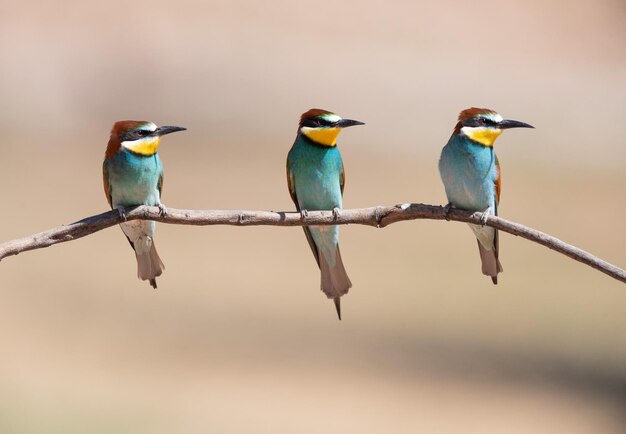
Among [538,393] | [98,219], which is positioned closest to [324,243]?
[98,219]

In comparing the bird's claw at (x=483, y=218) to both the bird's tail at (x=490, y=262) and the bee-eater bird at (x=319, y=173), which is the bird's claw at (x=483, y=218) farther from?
the bee-eater bird at (x=319, y=173)

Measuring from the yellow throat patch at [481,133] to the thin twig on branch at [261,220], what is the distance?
36 centimetres

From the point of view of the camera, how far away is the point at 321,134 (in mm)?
2512

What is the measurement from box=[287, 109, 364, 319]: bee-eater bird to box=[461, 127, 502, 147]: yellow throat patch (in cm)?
29

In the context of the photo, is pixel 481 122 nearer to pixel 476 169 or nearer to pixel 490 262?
pixel 476 169

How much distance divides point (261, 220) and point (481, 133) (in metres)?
0.65

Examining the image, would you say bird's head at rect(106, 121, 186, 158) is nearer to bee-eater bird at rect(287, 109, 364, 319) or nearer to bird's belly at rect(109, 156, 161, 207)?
bird's belly at rect(109, 156, 161, 207)

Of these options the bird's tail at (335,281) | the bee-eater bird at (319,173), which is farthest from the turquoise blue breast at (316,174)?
the bird's tail at (335,281)

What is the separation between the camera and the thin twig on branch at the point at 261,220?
1929 mm

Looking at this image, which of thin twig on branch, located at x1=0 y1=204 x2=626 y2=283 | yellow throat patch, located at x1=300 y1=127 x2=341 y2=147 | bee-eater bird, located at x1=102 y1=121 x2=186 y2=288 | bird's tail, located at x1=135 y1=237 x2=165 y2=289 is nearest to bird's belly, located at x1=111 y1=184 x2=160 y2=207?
bee-eater bird, located at x1=102 y1=121 x2=186 y2=288

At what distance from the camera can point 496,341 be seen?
14.6ft

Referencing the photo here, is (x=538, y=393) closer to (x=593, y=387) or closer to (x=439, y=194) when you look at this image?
(x=593, y=387)

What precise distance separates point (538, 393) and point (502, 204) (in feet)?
6.89

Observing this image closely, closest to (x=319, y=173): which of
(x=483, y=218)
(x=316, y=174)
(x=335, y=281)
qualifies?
(x=316, y=174)
